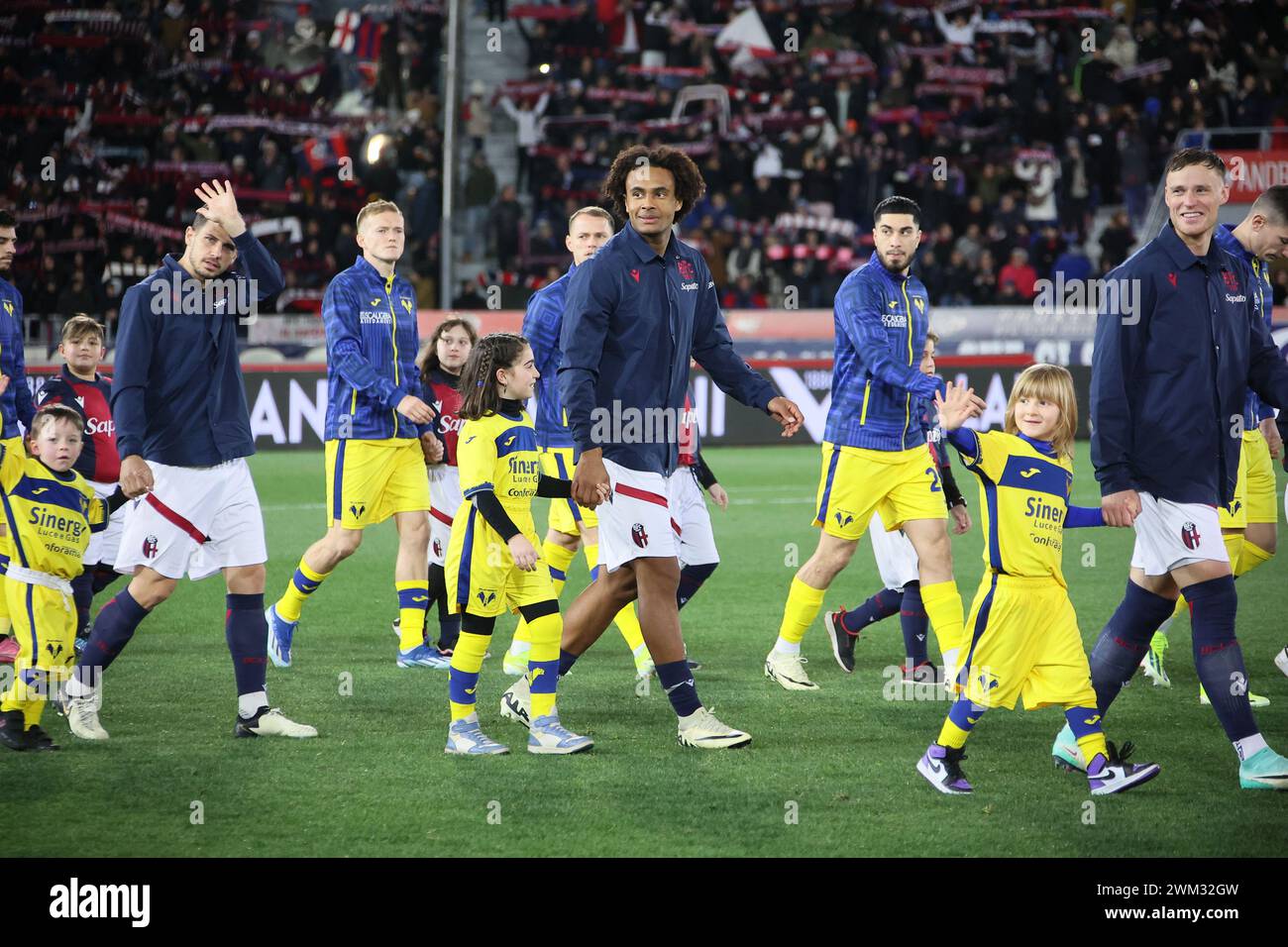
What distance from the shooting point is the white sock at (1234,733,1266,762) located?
534 centimetres

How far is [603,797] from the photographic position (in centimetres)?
521

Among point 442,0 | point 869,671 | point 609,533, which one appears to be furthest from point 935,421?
point 442,0

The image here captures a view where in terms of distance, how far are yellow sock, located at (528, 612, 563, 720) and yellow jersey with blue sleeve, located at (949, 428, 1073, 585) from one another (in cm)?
171

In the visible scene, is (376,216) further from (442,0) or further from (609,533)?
(442,0)

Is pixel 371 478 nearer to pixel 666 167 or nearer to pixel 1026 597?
pixel 666 167

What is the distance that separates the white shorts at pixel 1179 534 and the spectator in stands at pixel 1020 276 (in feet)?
52.0

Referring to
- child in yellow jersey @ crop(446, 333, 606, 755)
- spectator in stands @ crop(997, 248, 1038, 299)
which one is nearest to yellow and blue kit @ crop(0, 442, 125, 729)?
child in yellow jersey @ crop(446, 333, 606, 755)

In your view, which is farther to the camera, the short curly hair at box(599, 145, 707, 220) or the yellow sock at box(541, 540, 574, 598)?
the yellow sock at box(541, 540, 574, 598)

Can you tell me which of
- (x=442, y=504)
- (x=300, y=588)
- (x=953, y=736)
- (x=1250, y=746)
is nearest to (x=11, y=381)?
(x=300, y=588)

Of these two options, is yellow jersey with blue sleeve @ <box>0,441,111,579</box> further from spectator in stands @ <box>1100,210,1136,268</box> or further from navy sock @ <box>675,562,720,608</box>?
spectator in stands @ <box>1100,210,1136,268</box>

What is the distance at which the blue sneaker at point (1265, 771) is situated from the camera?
17.4 feet

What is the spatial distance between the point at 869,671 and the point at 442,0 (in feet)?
64.3

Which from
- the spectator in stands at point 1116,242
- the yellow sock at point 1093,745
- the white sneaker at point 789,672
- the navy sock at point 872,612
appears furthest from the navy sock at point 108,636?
the spectator in stands at point 1116,242
